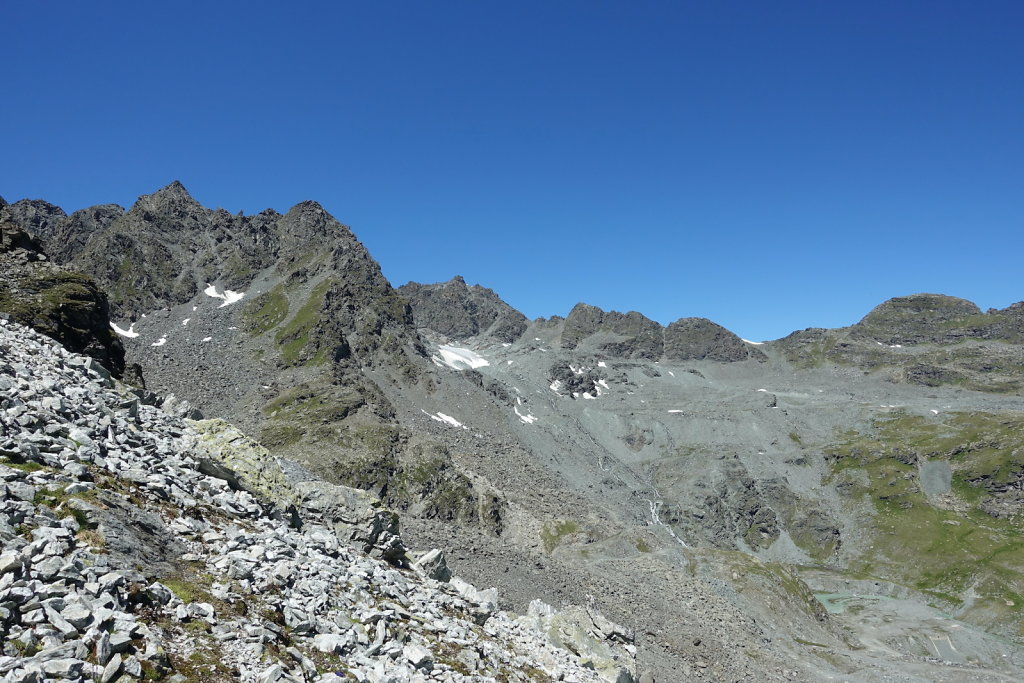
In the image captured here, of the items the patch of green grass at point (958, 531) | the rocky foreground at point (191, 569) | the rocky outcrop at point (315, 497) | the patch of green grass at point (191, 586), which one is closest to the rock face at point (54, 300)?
the rocky foreground at point (191, 569)

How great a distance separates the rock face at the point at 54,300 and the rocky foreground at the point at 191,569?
34376 millimetres

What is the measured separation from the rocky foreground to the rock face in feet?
113

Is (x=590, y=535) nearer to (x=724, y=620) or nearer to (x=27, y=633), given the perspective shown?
(x=724, y=620)

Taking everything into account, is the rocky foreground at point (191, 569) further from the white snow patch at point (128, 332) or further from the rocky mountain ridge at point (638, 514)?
the white snow patch at point (128, 332)

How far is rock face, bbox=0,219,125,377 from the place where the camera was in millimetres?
60250

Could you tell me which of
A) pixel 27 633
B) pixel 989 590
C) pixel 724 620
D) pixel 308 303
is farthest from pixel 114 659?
pixel 308 303

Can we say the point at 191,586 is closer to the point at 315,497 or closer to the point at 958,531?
the point at 315,497

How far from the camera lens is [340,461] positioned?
119 metres

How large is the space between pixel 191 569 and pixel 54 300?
64.2 metres

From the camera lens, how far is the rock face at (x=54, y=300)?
6025cm

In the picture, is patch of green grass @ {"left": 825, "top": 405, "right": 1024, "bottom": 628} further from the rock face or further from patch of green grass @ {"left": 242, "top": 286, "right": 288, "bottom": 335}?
patch of green grass @ {"left": 242, "top": 286, "right": 288, "bottom": 335}

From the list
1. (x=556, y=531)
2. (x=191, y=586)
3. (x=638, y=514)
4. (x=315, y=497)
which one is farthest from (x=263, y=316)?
(x=191, y=586)

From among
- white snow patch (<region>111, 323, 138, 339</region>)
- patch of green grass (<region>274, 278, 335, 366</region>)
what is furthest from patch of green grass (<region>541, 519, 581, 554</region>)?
white snow patch (<region>111, 323, 138, 339</region>)

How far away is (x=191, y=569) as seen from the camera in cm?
1827
